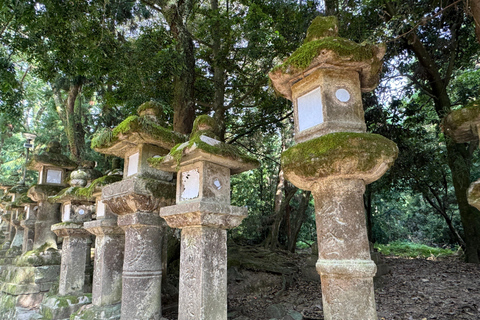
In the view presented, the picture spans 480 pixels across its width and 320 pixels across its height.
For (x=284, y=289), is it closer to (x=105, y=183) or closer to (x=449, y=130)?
(x=105, y=183)

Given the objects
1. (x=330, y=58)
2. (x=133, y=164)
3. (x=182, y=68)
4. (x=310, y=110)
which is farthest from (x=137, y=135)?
(x=182, y=68)

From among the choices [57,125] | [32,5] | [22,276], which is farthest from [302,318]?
[57,125]

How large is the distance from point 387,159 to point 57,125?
12.7m

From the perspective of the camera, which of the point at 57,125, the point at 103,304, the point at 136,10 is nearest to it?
the point at 103,304

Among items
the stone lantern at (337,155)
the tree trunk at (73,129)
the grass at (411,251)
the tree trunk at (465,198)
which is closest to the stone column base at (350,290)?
the stone lantern at (337,155)

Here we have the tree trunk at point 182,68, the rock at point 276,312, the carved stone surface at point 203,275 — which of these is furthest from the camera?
the tree trunk at point 182,68

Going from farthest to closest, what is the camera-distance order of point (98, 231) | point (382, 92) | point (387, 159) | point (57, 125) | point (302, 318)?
1. point (57, 125)
2. point (382, 92)
3. point (302, 318)
4. point (98, 231)
5. point (387, 159)

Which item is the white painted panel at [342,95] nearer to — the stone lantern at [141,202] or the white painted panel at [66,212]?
the stone lantern at [141,202]

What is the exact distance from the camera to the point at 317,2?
24.1 feet

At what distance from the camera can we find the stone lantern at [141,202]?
10.6 ft

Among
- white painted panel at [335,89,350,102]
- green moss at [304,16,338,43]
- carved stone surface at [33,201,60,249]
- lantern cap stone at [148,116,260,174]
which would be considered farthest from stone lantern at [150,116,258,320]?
carved stone surface at [33,201,60,249]

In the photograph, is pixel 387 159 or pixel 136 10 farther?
pixel 136 10

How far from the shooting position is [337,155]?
2248 millimetres

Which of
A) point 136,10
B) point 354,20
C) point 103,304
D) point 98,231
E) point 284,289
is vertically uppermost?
point 136,10
